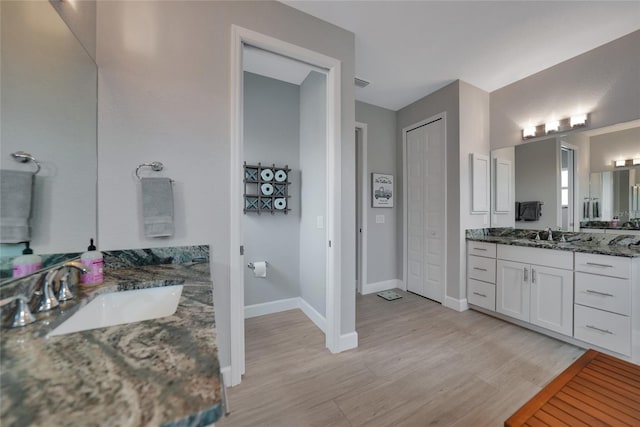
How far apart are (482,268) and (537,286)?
0.51 metres

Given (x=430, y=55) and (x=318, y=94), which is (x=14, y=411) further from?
(x=430, y=55)

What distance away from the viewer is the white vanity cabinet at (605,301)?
1.85 m

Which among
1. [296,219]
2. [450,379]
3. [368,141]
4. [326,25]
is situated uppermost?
[326,25]

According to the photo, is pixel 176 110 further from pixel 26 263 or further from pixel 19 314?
pixel 19 314

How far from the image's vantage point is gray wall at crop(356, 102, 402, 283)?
3.54 m

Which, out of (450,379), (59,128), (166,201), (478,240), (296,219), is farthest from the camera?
(296,219)

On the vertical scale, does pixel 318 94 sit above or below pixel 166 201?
above

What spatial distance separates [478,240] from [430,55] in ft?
6.72

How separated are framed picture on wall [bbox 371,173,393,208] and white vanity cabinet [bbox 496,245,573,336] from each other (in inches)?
58.4

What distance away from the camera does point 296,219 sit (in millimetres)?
3027

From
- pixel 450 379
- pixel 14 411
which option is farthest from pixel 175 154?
pixel 450 379

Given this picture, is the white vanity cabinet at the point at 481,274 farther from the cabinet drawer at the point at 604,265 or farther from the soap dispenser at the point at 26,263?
the soap dispenser at the point at 26,263

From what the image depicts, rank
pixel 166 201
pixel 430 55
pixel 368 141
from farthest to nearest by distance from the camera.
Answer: pixel 368 141, pixel 430 55, pixel 166 201

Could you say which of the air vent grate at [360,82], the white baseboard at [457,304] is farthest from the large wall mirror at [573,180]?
the air vent grate at [360,82]
